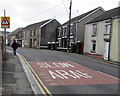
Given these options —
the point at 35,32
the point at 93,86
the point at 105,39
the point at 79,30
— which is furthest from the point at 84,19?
the point at 93,86

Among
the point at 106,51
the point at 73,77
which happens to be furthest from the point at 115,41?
the point at 73,77

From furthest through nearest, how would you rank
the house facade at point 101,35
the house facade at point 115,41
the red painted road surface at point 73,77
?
the house facade at point 101,35
the house facade at point 115,41
the red painted road surface at point 73,77

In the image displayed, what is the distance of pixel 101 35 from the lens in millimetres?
24047

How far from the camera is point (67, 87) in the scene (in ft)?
25.1

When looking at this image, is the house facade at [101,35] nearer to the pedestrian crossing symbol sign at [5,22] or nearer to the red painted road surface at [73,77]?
the red painted road surface at [73,77]

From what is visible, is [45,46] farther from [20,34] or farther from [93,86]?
[93,86]

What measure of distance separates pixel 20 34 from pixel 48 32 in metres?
24.6

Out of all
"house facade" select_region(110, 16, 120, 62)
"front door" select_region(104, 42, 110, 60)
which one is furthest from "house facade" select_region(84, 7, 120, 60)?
"house facade" select_region(110, 16, 120, 62)

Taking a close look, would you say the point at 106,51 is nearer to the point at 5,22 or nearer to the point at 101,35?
the point at 101,35

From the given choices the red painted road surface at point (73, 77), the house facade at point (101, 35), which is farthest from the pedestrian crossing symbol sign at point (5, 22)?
the house facade at point (101, 35)

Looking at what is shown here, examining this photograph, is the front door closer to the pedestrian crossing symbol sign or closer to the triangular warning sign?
the pedestrian crossing symbol sign

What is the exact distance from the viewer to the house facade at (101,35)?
2125cm

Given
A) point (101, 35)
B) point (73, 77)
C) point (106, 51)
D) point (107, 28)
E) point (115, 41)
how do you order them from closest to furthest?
1. point (73, 77)
2. point (115, 41)
3. point (106, 51)
4. point (107, 28)
5. point (101, 35)

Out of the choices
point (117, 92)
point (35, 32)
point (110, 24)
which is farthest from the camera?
point (35, 32)
